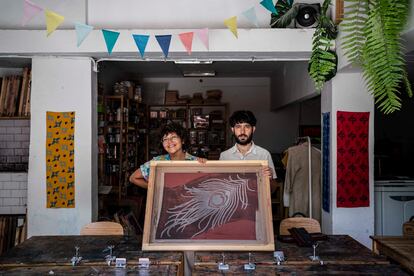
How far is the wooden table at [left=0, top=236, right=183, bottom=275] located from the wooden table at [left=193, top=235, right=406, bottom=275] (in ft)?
0.75

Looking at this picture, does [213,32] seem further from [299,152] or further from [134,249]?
[134,249]

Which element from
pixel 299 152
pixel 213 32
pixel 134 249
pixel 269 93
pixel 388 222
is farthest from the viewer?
pixel 269 93

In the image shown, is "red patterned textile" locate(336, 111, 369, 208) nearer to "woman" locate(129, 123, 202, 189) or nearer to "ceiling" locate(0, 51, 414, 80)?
"woman" locate(129, 123, 202, 189)

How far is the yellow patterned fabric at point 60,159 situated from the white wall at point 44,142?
1.9 inches

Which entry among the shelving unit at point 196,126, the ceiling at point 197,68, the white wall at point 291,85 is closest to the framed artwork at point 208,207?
the white wall at point 291,85

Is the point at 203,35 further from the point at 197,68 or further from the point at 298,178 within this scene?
the point at 197,68

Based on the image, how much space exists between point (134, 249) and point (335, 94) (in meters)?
2.90

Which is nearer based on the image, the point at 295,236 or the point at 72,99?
the point at 295,236

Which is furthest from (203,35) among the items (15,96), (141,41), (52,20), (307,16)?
(15,96)

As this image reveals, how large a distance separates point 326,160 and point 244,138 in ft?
4.91

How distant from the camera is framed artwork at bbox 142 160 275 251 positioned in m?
2.61

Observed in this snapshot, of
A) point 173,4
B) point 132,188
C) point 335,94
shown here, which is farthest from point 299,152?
point 132,188

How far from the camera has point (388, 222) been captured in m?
5.01

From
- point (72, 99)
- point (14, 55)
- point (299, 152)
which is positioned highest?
point (14, 55)
